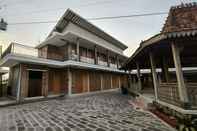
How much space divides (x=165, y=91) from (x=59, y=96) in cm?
975

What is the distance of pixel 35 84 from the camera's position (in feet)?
37.0

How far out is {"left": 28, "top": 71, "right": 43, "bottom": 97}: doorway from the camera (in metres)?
10.9

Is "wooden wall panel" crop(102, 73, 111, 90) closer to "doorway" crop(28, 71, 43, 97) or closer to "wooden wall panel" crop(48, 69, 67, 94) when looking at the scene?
"wooden wall panel" crop(48, 69, 67, 94)

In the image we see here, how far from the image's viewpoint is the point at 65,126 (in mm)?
4328

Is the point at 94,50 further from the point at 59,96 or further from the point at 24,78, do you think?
the point at 24,78

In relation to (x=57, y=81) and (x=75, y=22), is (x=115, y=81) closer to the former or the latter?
(x=57, y=81)

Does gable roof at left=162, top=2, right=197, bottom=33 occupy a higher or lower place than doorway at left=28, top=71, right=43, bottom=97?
higher

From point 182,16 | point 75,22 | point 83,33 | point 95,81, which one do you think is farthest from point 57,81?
point 182,16

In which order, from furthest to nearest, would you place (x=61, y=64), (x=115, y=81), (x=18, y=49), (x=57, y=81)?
(x=115, y=81) < (x=57, y=81) < (x=61, y=64) < (x=18, y=49)

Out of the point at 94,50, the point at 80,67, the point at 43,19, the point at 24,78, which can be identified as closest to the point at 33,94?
the point at 24,78

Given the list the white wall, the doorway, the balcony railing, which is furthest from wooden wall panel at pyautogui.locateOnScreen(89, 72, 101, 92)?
the balcony railing

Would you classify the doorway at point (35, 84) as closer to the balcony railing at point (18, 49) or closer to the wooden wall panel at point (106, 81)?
the balcony railing at point (18, 49)

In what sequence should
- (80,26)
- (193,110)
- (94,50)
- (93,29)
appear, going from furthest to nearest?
(94,50)
(93,29)
(80,26)
(193,110)

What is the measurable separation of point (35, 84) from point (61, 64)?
2.98 m
